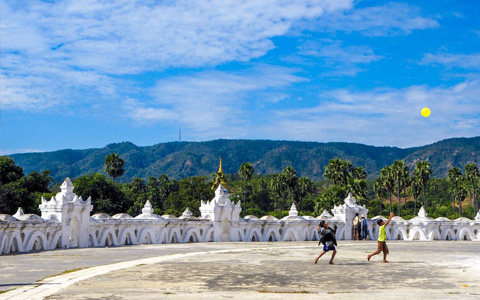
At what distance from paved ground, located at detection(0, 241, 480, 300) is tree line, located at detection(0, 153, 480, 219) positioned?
43.3 metres

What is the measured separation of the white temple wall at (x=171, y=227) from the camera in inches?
1027

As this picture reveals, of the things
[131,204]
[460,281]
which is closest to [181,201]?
[131,204]

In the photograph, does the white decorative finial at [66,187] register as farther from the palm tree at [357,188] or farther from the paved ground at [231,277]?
the palm tree at [357,188]

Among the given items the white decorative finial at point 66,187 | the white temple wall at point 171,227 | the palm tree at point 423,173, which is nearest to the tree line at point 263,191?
the palm tree at point 423,173

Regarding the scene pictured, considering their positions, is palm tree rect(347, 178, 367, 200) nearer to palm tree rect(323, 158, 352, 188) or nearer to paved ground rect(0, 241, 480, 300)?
palm tree rect(323, 158, 352, 188)

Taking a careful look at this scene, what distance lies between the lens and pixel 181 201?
4203 inches

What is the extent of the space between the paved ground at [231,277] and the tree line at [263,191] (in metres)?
43.3

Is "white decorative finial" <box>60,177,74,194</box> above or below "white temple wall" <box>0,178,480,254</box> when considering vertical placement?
above

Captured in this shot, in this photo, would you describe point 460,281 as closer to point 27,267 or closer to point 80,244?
point 27,267

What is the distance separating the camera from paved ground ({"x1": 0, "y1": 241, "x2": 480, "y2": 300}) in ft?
42.9

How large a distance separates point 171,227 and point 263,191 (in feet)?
330

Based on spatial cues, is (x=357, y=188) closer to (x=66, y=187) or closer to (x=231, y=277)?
(x=66, y=187)

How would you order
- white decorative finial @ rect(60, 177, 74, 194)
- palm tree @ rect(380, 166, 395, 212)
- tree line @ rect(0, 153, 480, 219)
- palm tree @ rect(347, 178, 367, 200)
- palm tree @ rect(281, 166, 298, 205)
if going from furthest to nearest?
palm tree @ rect(281, 166, 298, 205)
palm tree @ rect(380, 166, 395, 212)
palm tree @ rect(347, 178, 367, 200)
tree line @ rect(0, 153, 480, 219)
white decorative finial @ rect(60, 177, 74, 194)

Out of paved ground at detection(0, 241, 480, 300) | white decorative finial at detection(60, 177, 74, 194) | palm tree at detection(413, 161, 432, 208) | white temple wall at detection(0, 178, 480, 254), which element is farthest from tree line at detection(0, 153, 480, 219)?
paved ground at detection(0, 241, 480, 300)
